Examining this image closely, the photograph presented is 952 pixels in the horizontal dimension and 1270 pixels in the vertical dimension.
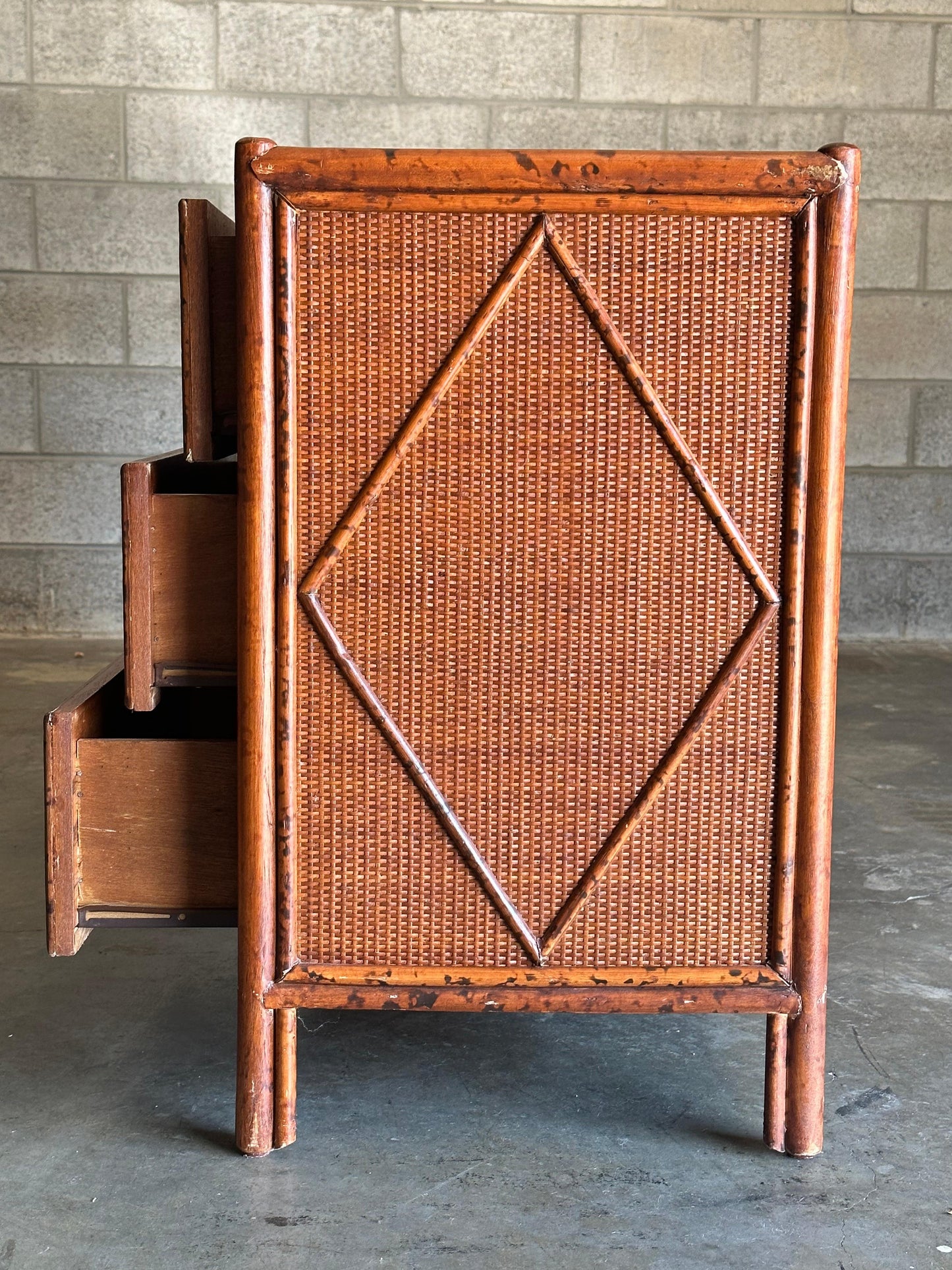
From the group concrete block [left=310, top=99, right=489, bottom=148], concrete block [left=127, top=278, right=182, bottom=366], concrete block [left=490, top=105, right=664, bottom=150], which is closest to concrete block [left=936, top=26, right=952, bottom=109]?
concrete block [left=490, top=105, right=664, bottom=150]

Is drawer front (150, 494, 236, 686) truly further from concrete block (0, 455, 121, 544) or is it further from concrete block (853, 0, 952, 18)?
concrete block (853, 0, 952, 18)

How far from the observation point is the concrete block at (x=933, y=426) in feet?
16.5

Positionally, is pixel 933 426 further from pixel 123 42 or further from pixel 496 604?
pixel 496 604

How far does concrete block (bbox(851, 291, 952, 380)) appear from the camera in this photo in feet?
16.4

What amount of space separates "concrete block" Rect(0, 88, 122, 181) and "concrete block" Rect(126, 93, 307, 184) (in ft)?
0.20

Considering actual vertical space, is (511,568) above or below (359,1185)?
above

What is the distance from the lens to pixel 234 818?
161 centimetres

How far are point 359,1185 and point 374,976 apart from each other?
23 cm

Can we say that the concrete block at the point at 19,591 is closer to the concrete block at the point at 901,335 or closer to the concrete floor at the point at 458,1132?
the concrete floor at the point at 458,1132

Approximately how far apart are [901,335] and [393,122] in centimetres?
199

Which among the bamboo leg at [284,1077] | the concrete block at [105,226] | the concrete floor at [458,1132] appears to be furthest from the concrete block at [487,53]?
the bamboo leg at [284,1077]

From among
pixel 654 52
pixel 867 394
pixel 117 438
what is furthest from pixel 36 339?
pixel 867 394

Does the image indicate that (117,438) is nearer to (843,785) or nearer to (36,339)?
(36,339)

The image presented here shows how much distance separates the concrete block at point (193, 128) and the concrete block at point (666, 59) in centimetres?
105
